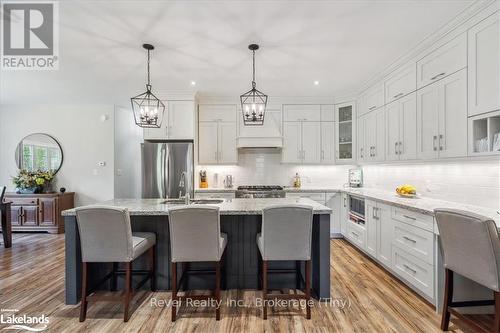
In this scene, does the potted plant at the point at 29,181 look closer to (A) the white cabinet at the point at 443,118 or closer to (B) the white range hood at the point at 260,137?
(B) the white range hood at the point at 260,137

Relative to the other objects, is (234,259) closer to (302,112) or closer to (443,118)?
(443,118)

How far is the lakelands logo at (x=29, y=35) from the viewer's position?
2164 mm

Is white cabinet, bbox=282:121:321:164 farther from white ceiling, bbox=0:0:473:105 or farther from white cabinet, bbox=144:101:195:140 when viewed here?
white cabinet, bbox=144:101:195:140

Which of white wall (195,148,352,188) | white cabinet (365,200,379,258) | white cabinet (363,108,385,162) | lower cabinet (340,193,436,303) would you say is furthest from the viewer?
white wall (195,148,352,188)

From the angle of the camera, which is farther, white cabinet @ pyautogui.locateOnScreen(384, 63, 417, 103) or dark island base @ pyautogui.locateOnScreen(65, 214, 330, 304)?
white cabinet @ pyautogui.locateOnScreen(384, 63, 417, 103)

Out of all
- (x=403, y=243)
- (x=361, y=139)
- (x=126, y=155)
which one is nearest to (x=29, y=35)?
(x=126, y=155)

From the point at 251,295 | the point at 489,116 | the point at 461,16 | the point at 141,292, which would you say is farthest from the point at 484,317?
the point at 141,292

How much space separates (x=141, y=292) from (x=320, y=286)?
1.88 meters

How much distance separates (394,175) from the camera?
3.88 meters

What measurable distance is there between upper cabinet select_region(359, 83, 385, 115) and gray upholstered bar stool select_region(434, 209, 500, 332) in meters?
2.32

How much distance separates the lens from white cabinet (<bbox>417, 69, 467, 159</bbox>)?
230 centimetres

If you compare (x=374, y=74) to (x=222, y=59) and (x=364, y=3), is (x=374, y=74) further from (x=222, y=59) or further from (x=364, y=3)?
(x=222, y=59)

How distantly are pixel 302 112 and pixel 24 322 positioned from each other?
4.74 m

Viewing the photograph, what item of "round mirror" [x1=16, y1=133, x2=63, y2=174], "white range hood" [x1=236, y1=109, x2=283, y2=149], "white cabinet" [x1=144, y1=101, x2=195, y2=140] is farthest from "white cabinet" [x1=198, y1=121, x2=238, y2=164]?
"round mirror" [x1=16, y1=133, x2=63, y2=174]
